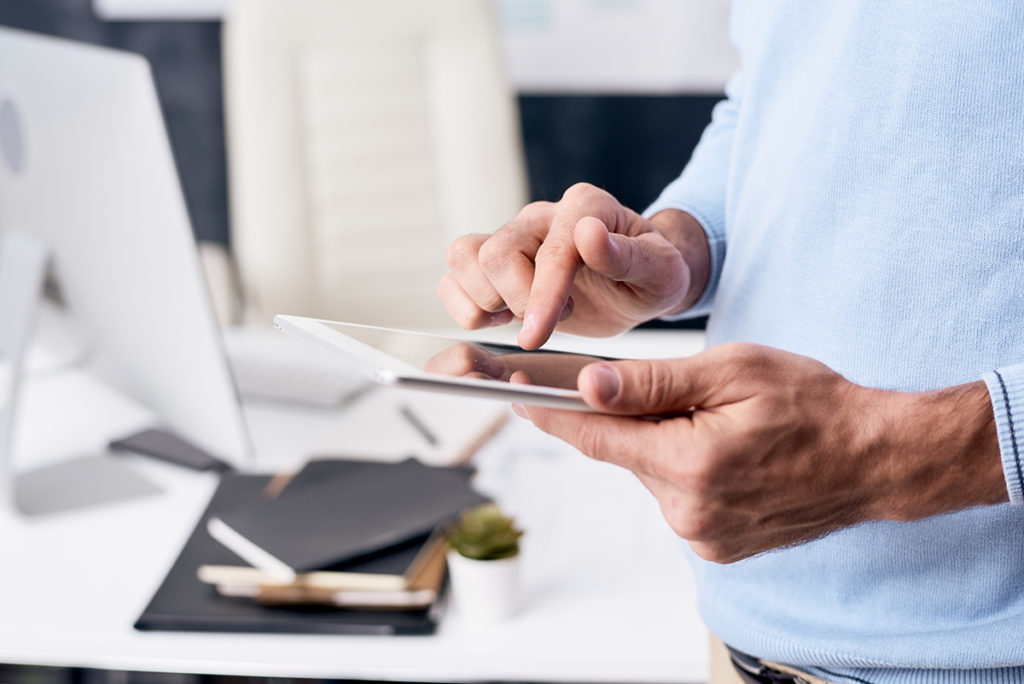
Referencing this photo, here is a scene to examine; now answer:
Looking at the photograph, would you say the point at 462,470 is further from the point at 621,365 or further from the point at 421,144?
the point at 421,144

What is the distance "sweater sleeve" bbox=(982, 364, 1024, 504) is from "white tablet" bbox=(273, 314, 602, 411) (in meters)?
0.23

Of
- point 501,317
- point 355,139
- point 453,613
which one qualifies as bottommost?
point 453,613

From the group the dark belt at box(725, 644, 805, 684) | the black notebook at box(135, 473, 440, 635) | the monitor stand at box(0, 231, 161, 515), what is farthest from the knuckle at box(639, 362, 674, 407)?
the monitor stand at box(0, 231, 161, 515)

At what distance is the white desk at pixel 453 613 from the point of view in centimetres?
82

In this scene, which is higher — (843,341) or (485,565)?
(843,341)

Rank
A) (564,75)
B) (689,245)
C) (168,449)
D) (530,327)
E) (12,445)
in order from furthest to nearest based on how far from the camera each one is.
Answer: (564,75)
(168,449)
(12,445)
(689,245)
(530,327)

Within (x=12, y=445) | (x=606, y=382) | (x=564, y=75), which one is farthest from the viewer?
(x=564, y=75)

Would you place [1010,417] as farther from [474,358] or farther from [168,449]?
[168,449]

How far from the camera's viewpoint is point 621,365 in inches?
19.0

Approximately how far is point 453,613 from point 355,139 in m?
1.31

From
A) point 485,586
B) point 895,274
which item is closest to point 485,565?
point 485,586

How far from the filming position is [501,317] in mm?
675

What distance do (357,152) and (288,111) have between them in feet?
0.54

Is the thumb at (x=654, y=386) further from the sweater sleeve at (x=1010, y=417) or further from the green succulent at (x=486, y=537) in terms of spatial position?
the green succulent at (x=486, y=537)
